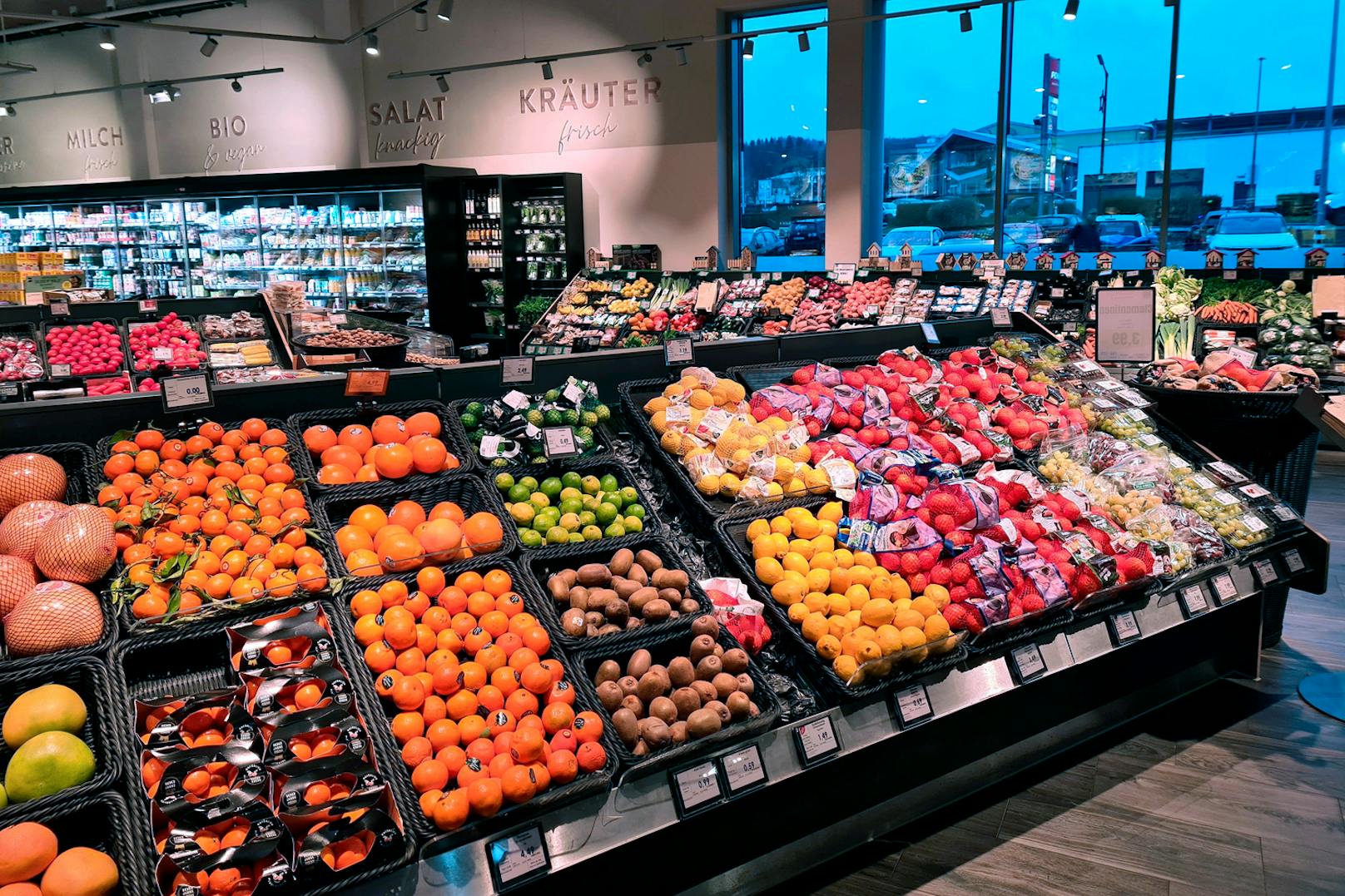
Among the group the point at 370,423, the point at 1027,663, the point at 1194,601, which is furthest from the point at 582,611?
the point at 1194,601

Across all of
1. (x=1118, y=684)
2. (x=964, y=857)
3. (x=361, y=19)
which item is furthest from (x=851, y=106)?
(x=964, y=857)

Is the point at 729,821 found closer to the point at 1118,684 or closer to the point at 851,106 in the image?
the point at 1118,684

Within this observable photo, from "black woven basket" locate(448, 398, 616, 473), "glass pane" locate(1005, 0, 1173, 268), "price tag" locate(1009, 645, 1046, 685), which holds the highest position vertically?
"glass pane" locate(1005, 0, 1173, 268)

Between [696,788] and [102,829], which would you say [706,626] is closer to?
[696,788]

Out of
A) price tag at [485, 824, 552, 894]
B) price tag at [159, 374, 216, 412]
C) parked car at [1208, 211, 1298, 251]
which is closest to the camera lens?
price tag at [485, 824, 552, 894]

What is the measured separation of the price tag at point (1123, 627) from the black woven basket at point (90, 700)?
258cm

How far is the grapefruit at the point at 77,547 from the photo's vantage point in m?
2.03

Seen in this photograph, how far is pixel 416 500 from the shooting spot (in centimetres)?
264

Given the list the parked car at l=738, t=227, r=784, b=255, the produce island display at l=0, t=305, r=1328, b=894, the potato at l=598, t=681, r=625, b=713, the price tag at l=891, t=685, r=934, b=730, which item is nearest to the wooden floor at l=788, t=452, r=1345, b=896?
the produce island display at l=0, t=305, r=1328, b=894

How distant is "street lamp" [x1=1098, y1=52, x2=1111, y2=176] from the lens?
9.35m

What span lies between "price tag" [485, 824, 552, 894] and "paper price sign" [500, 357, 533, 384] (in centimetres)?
163

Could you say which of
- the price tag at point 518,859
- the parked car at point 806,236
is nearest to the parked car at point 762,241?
the parked car at point 806,236

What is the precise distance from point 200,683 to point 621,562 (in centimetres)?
101

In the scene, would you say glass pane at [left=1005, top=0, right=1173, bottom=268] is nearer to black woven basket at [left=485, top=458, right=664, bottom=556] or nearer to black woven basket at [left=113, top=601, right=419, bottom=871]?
black woven basket at [left=485, top=458, right=664, bottom=556]
